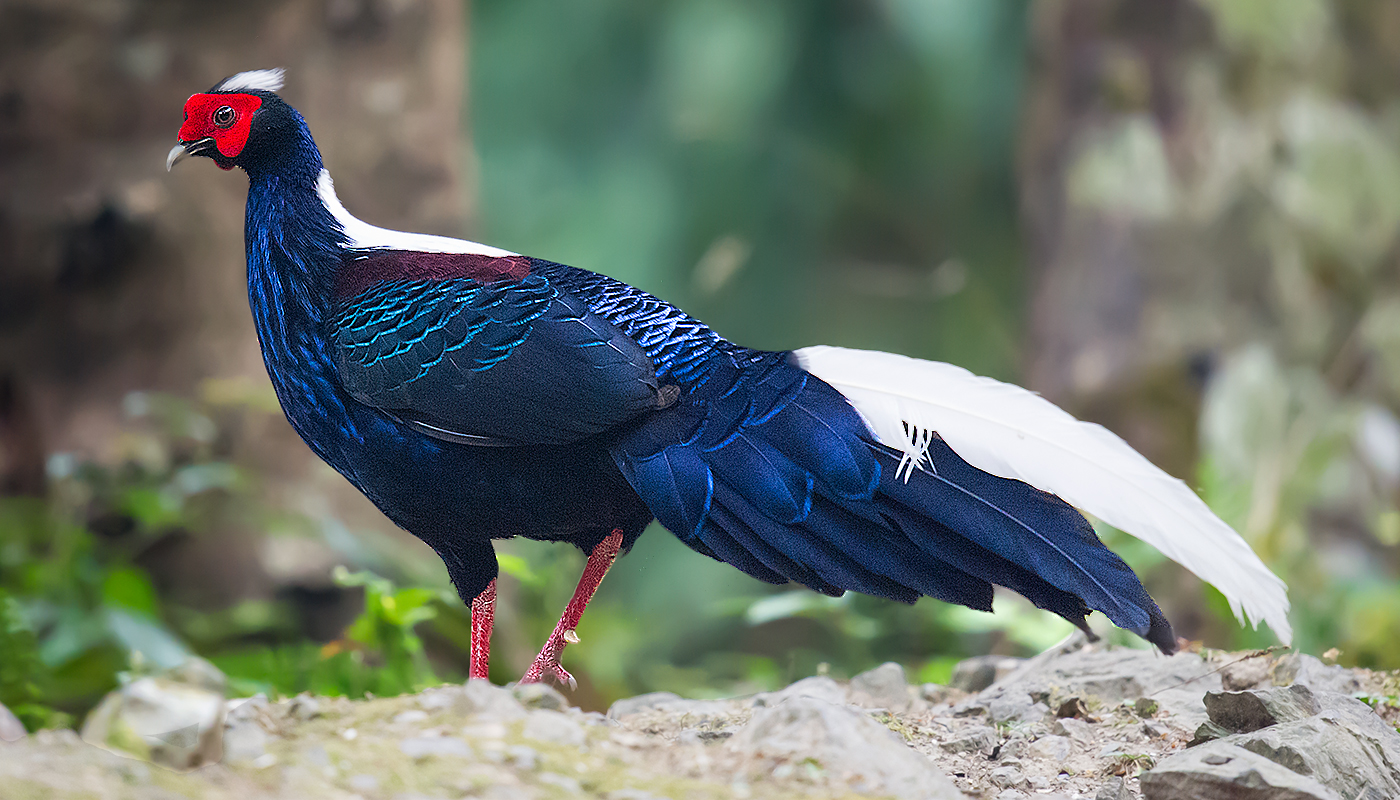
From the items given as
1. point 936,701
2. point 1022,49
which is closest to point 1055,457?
point 936,701

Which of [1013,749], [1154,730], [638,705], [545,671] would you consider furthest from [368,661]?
[1154,730]

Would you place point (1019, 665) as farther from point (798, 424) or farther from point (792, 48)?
point (792, 48)

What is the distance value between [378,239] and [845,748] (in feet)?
6.30

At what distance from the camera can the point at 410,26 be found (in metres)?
5.25

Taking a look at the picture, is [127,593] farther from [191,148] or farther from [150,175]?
[191,148]

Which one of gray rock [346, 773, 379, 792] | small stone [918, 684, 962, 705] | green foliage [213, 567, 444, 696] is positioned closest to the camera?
gray rock [346, 773, 379, 792]

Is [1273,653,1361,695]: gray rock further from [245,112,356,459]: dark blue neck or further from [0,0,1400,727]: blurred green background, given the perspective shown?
[245,112,356,459]: dark blue neck

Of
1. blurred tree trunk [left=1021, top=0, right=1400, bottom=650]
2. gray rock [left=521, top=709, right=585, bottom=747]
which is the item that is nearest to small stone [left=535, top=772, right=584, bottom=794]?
gray rock [left=521, top=709, right=585, bottom=747]

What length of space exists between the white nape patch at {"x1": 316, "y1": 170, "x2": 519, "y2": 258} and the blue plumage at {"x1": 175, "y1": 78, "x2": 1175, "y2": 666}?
3 centimetres

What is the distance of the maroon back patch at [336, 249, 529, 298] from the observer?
2.79 meters

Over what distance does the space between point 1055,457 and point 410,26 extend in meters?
4.09

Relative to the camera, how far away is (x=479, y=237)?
20.2ft

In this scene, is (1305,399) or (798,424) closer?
(798,424)

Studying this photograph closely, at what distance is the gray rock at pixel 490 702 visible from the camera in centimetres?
200
